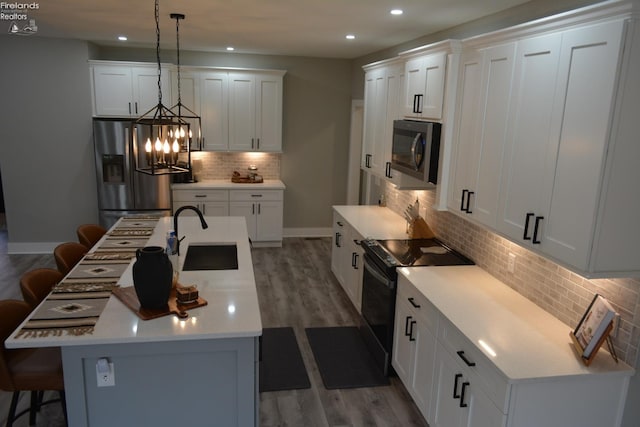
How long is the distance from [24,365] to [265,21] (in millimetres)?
3166

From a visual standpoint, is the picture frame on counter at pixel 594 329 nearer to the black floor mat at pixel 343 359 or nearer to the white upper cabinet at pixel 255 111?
the black floor mat at pixel 343 359

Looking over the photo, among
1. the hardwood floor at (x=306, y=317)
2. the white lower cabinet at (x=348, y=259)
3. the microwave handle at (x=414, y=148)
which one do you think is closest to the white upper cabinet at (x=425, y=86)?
the microwave handle at (x=414, y=148)

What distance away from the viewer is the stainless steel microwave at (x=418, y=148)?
352cm

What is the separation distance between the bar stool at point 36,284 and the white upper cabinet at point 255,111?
12.6ft

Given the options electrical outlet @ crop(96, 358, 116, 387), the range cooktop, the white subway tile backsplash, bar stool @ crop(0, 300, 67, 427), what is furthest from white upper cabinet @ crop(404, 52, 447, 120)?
bar stool @ crop(0, 300, 67, 427)

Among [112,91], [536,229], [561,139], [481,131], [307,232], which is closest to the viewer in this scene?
[561,139]

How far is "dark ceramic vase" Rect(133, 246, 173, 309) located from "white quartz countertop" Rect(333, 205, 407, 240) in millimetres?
2122

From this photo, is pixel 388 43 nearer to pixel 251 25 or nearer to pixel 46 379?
pixel 251 25

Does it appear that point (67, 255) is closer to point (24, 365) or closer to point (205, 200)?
point (24, 365)

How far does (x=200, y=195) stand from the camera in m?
6.72

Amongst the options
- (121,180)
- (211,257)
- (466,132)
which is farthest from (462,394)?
(121,180)

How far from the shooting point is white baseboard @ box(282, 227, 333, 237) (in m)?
7.66

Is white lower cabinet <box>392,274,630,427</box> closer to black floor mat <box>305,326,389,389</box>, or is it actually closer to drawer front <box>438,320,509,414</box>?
drawer front <box>438,320,509,414</box>

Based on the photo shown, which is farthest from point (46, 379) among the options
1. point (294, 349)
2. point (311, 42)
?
point (311, 42)
